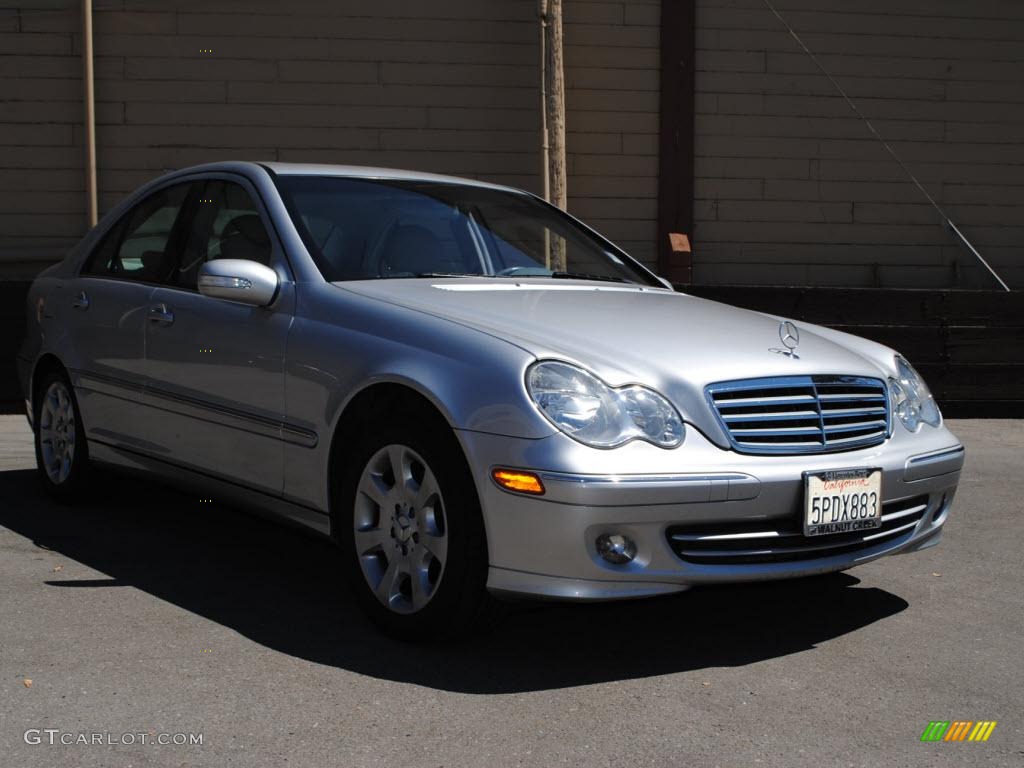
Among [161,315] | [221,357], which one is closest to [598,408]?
[221,357]

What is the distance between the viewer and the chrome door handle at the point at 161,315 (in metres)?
5.22

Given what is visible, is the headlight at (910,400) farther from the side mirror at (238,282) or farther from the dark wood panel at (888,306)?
the dark wood panel at (888,306)

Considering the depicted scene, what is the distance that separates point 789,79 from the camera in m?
12.0

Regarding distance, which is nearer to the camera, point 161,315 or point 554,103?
point 161,315

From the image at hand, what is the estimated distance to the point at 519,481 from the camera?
374cm

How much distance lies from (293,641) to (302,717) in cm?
72

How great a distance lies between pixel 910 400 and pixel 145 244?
3.19 m

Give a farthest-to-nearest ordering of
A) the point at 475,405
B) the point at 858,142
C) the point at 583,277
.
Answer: the point at 858,142 → the point at 583,277 → the point at 475,405

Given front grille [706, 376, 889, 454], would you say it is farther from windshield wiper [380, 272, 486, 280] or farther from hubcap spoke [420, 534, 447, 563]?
windshield wiper [380, 272, 486, 280]

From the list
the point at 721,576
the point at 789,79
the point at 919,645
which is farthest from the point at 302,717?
the point at 789,79

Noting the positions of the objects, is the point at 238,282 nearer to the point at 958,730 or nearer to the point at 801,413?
the point at 801,413

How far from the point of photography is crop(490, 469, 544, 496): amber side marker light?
12.2 ft
